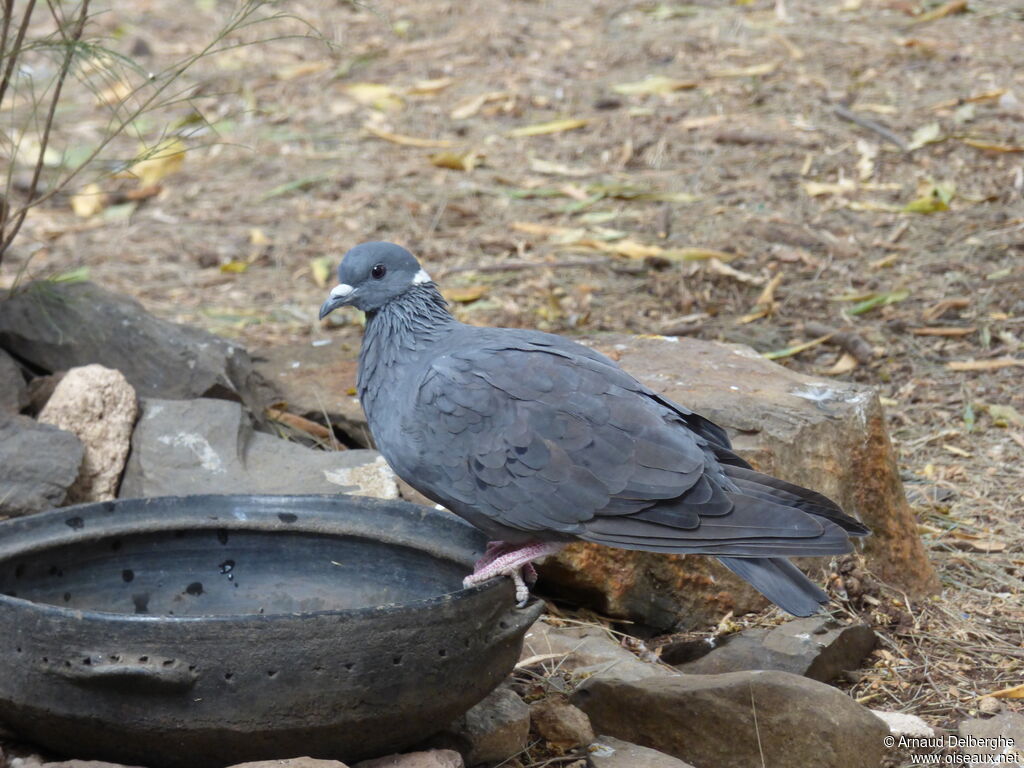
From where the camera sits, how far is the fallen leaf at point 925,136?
7629 millimetres

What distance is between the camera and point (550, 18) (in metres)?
10.4

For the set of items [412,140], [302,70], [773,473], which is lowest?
[773,473]

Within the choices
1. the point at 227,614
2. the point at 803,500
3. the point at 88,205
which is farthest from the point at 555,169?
the point at 227,614

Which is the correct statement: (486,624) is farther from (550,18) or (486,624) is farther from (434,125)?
(550,18)

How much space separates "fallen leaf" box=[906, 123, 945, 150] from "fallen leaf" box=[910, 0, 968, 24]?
206 cm

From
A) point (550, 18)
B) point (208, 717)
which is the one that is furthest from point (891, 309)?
point (550, 18)

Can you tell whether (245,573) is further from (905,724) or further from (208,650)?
(905,724)

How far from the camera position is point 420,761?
9.28 feet

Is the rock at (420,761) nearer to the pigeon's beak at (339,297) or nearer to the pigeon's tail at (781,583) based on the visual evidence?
the pigeon's tail at (781,583)

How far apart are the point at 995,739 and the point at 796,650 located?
61 centimetres

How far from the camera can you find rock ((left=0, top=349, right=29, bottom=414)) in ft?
14.4

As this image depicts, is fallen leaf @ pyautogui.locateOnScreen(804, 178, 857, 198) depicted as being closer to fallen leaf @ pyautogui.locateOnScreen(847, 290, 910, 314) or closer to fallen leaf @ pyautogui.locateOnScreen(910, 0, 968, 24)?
fallen leaf @ pyautogui.locateOnScreen(847, 290, 910, 314)

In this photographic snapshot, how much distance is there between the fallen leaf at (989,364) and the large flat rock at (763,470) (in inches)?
57.3

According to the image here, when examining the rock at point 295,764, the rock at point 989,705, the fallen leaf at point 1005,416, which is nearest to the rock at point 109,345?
the rock at point 295,764
